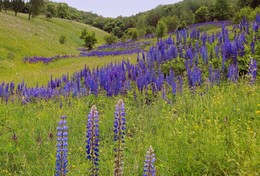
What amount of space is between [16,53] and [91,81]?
2058 centimetres

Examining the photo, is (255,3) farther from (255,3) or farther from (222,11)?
(222,11)

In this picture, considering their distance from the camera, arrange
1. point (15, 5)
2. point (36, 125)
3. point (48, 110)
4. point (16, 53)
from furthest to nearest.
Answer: point (15, 5), point (16, 53), point (48, 110), point (36, 125)

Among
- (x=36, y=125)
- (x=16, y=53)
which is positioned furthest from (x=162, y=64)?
(x=16, y=53)

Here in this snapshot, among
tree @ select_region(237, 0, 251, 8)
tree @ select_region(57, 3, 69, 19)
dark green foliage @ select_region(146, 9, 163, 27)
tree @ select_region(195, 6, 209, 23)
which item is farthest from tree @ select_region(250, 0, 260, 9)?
tree @ select_region(57, 3, 69, 19)

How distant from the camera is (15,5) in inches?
1949

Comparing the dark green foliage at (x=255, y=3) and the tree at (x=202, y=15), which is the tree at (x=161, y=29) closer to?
the dark green foliage at (x=255, y=3)

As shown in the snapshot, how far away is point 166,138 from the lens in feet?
13.7

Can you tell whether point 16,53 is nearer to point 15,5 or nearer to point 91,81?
point 91,81

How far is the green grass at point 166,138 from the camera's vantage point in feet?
10.8

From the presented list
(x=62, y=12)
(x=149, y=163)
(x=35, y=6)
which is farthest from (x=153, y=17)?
(x=149, y=163)

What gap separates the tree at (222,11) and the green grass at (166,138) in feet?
102

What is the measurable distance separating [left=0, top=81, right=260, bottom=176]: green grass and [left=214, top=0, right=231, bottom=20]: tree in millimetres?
31006

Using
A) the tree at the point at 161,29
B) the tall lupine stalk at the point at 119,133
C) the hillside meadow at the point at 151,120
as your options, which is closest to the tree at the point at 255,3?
the tree at the point at 161,29

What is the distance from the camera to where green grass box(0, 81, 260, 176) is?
3301mm
